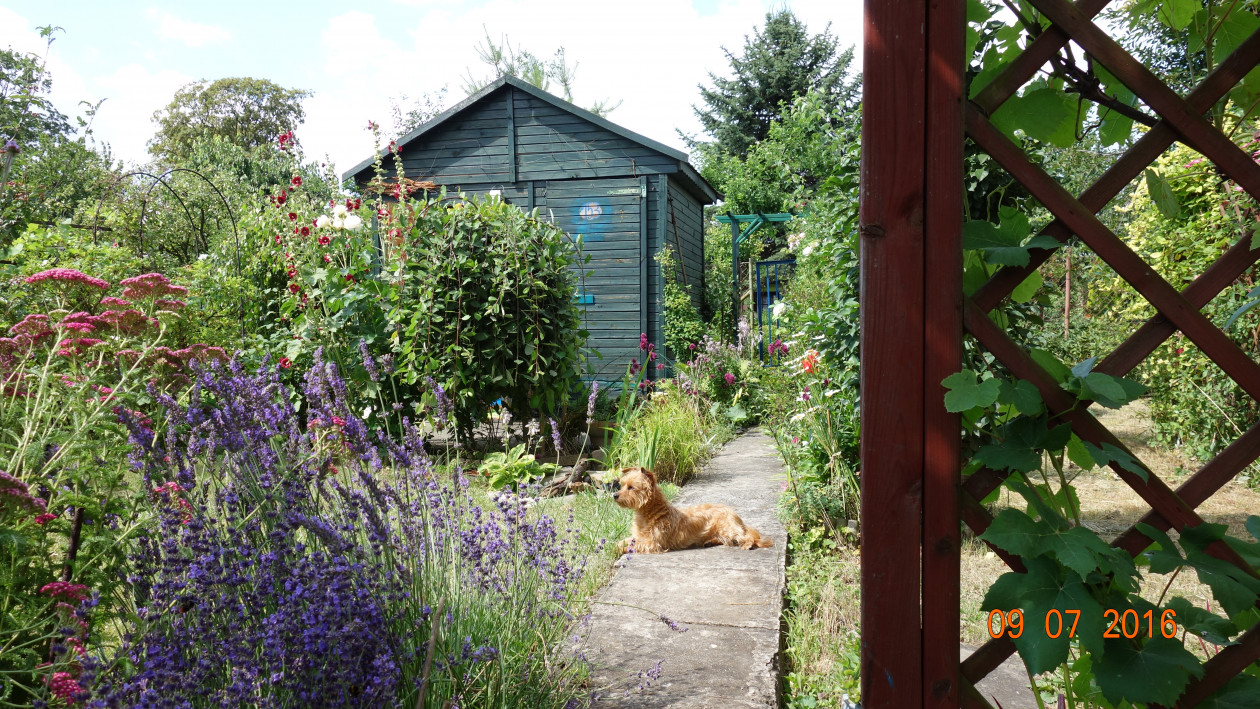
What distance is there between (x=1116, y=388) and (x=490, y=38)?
28.4 m

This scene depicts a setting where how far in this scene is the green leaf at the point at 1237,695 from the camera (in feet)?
3.54

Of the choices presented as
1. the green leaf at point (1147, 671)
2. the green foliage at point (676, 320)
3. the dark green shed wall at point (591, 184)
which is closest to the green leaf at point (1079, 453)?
the green leaf at point (1147, 671)

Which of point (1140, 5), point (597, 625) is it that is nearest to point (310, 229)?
point (597, 625)

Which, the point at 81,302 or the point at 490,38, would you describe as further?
the point at 490,38

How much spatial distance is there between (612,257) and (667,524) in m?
7.07

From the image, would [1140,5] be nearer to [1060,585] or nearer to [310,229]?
[1060,585]

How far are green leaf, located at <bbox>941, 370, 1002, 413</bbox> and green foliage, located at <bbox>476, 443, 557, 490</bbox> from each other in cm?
404

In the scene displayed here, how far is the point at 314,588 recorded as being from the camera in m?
1.39

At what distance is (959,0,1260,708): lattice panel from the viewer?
105cm

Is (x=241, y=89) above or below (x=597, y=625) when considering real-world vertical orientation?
above

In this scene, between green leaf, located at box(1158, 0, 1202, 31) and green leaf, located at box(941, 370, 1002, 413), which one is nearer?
green leaf, located at box(941, 370, 1002, 413)

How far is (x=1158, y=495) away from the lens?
111 cm
